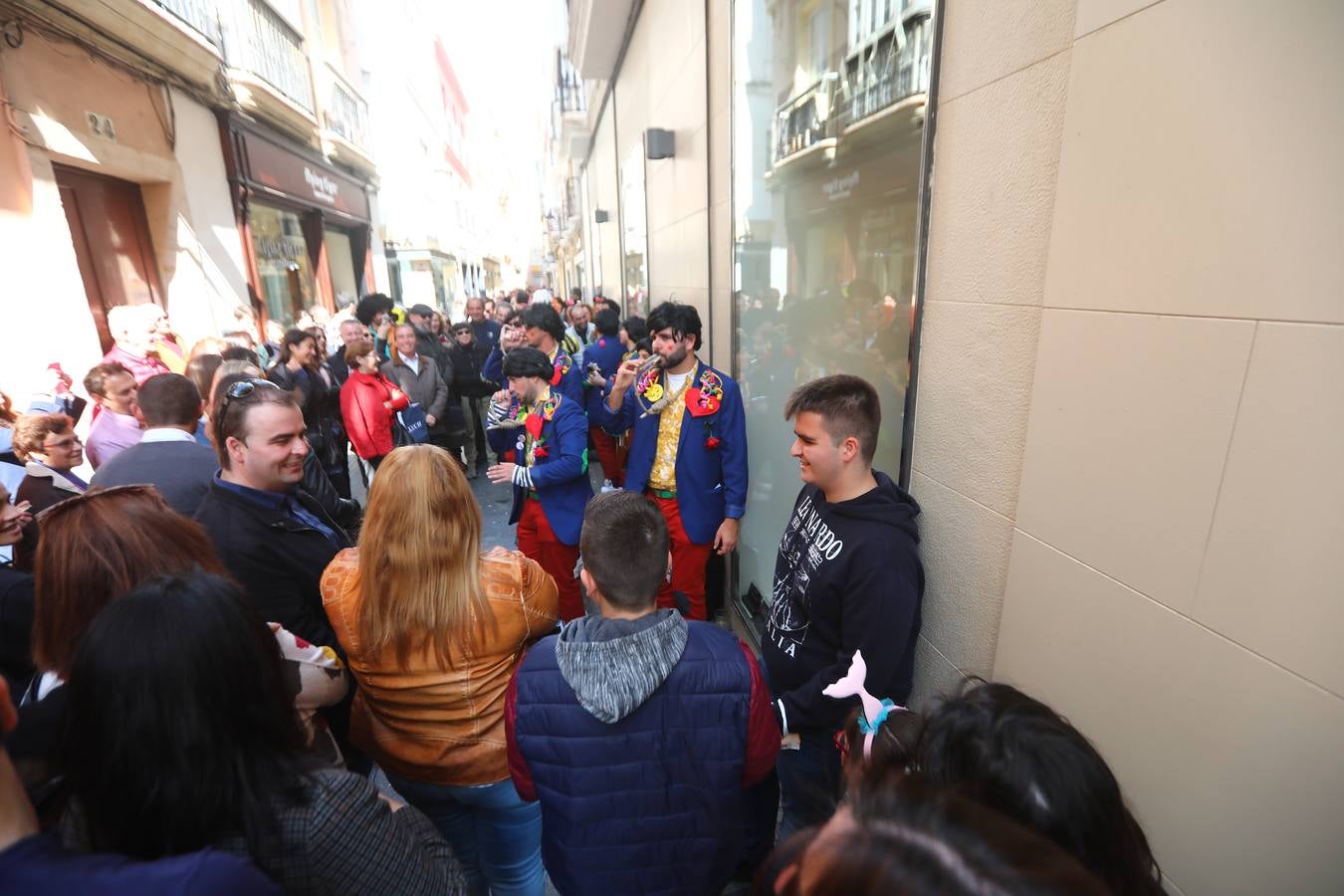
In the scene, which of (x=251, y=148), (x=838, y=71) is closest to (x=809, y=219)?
(x=838, y=71)

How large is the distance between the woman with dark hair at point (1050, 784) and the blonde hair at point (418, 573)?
4.14 ft

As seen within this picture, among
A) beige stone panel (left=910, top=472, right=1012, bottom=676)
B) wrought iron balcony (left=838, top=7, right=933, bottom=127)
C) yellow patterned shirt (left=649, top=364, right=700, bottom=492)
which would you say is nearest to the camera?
beige stone panel (left=910, top=472, right=1012, bottom=676)

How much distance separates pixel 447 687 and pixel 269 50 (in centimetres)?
1166

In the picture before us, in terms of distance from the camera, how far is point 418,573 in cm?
168

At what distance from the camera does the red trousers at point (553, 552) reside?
11.9 feet

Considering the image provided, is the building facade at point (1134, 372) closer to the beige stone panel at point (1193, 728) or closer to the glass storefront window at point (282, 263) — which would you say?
the beige stone panel at point (1193, 728)

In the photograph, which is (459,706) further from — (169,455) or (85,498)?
(169,455)

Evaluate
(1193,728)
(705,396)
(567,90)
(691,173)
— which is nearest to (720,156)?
(691,173)

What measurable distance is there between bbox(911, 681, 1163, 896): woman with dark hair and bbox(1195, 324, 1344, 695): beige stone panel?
0.43 metres

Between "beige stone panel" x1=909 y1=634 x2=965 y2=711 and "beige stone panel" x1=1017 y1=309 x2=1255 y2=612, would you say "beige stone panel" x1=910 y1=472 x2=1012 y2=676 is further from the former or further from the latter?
"beige stone panel" x1=1017 y1=309 x2=1255 y2=612

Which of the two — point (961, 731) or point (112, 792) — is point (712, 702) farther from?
point (112, 792)

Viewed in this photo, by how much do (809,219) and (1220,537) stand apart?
2.21 metres

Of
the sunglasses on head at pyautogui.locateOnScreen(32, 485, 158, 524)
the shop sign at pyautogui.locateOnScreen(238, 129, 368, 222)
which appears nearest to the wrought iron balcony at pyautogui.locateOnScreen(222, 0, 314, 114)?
the shop sign at pyautogui.locateOnScreen(238, 129, 368, 222)

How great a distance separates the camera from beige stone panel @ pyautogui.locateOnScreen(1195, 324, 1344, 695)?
0.91 m
